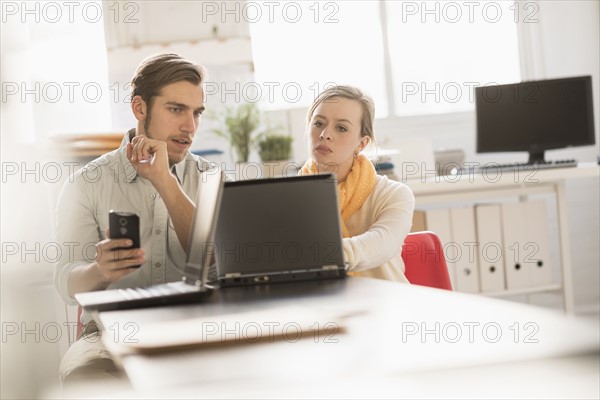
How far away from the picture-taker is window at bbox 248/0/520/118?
4473mm

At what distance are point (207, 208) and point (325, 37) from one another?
326 centimetres

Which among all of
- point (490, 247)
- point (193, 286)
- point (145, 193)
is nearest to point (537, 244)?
point (490, 247)

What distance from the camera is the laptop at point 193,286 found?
1.30 meters

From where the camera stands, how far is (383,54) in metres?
4.54

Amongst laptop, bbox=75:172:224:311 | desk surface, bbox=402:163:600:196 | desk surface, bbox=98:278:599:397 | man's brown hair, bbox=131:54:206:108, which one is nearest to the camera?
desk surface, bbox=98:278:599:397

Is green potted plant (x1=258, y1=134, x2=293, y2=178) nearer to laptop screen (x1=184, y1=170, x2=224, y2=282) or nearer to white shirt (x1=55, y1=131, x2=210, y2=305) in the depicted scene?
white shirt (x1=55, y1=131, x2=210, y2=305)

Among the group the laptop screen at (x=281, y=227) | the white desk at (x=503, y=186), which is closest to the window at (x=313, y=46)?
the white desk at (x=503, y=186)

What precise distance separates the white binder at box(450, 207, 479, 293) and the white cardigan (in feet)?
6.49

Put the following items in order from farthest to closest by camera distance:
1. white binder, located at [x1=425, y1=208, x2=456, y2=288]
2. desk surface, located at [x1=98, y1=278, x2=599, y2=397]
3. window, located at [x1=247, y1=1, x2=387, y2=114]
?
window, located at [x1=247, y1=1, x2=387, y2=114] → white binder, located at [x1=425, y1=208, x2=456, y2=288] → desk surface, located at [x1=98, y1=278, x2=599, y2=397]

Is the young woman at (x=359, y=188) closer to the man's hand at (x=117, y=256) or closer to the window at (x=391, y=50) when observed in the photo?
the man's hand at (x=117, y=256)

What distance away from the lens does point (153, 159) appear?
173cm

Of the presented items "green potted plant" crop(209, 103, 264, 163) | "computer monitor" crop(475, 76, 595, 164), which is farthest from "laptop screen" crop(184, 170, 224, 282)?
"computer monitor" crop(475, 76, 595, 164)

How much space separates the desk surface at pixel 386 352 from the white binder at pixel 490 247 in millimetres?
2684

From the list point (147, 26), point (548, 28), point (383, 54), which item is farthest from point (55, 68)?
point (548, 28)
